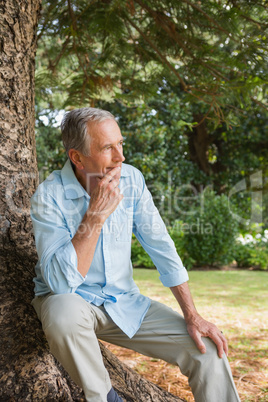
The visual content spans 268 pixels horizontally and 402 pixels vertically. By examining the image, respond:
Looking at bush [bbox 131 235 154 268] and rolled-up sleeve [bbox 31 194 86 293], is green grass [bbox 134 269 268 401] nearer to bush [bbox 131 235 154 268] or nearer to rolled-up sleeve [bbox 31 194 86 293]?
bush [bbox 131 235 154 268]

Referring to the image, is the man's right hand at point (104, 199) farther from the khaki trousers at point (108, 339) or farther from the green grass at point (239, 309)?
the green grass at point (239, 309)

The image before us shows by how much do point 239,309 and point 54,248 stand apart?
3.54 m

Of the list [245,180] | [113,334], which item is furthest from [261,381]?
[245,180]

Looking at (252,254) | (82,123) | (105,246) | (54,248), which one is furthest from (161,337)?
(252,254)

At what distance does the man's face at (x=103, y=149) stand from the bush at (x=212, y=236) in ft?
19.8

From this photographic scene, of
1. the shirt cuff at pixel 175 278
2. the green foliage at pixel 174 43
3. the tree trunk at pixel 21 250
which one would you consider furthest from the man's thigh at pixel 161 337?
the green foliage at pixel 174 43

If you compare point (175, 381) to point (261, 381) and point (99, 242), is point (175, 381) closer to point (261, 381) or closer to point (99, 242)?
point (261, 381)

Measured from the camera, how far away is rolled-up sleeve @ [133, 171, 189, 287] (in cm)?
199

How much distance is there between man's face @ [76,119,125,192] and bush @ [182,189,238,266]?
6027 mm

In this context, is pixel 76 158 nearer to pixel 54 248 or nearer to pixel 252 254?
pixel 54 248

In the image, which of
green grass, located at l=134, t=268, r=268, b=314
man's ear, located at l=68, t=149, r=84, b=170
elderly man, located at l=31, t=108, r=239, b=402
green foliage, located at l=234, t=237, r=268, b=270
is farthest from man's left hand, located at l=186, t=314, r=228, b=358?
green foliage, located at l=234, t=237, r=268, b=270

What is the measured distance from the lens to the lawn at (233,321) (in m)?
2.62

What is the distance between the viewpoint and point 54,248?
5.54 ft

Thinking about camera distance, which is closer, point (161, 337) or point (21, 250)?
point (161, 337)
